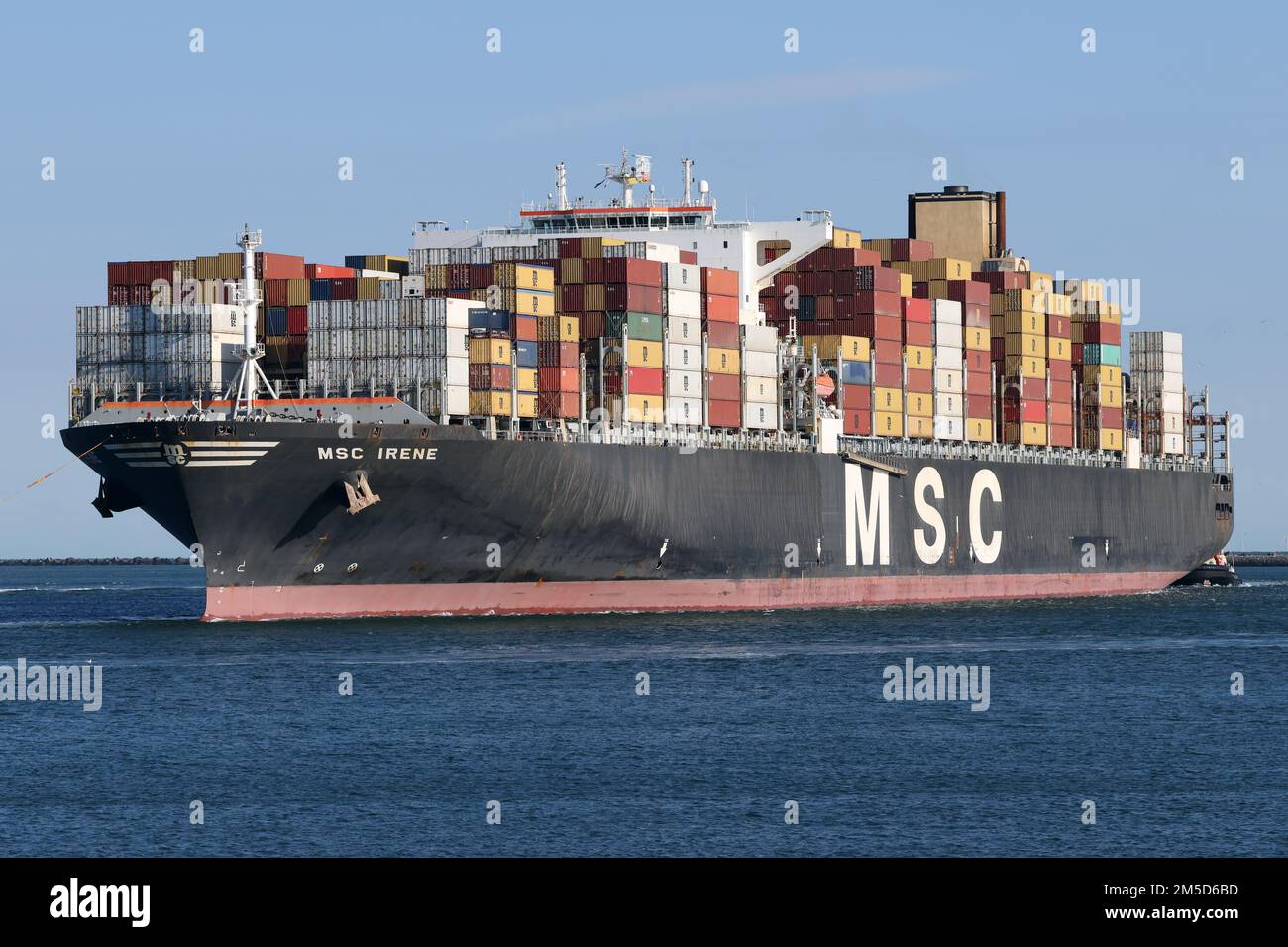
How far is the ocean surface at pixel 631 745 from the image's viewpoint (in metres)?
26.5

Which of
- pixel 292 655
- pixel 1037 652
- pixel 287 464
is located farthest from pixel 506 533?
pixel 1037 652

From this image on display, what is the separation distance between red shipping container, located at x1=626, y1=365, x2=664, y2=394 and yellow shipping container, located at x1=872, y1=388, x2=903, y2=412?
43.6 ft

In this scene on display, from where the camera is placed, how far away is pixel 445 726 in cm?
3684

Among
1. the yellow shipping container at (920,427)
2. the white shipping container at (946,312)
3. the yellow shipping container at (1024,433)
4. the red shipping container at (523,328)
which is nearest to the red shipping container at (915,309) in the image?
the white shipping container at (946,312)

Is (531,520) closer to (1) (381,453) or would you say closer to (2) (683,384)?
(1) (381,453)

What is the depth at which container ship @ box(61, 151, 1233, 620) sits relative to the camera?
5416cm

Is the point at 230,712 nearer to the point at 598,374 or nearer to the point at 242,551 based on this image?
the point at 242,551

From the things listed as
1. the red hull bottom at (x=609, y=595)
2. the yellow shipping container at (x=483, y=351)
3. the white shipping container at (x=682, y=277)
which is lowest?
the red hull bottom at (x=609, y=595)

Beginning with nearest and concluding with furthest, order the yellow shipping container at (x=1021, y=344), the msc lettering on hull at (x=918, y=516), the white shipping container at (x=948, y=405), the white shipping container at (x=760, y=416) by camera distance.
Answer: the white shipping container at (x=760, y=416) < the msc lettering on hull at (x=918, y=516) < the white shipping container at (x=948, y=405) < the yellow shipping container at (x=1021, y=344)

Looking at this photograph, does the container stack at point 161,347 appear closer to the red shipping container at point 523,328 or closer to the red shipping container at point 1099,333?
the red shipping container at point 523,328

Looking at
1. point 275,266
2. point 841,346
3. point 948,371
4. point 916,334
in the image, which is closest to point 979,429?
point 948,371

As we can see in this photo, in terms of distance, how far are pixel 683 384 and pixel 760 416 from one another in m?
5.49

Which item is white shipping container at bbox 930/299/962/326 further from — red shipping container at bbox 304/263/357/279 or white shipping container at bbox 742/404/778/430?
red shipping container at bbox 304/263/357/279

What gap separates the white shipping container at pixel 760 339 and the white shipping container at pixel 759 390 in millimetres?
1202
